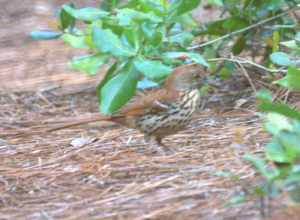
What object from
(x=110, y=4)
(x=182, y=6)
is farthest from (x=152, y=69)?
(x=110, y=4)

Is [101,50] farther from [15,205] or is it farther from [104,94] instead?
[15,205]

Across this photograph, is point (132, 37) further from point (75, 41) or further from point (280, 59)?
point (280, 59)

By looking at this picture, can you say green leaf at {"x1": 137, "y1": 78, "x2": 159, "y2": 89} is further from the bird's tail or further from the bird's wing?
the bird's tail

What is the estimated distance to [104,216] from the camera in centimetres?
363

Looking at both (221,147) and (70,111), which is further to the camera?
(70,111)

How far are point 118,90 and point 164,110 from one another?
50cm

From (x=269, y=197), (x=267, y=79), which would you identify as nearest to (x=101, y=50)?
(x=269, y=197)

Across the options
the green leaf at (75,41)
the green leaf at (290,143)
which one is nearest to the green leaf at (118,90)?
the green leaf at (75,41)

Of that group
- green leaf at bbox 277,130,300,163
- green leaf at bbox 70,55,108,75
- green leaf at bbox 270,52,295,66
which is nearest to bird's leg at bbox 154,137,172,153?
green leaf at bbox 70,55,108,75

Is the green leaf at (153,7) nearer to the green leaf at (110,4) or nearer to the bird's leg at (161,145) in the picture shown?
the green leaf at (110,4)

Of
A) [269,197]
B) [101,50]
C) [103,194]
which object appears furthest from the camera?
[101,50]

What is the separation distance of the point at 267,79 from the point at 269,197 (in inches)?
108

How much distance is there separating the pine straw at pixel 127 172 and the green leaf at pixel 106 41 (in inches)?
22.8

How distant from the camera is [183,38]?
18.1ft
